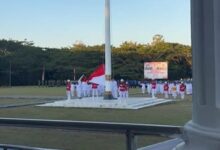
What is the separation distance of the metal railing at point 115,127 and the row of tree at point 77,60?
69248 millimetres

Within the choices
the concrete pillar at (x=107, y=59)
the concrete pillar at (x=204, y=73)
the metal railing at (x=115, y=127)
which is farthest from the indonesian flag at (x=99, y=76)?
the concrete pillar at (x=204, y=73)

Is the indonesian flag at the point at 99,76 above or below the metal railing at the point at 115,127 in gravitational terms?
above

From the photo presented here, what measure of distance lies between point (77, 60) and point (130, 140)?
82.5 m

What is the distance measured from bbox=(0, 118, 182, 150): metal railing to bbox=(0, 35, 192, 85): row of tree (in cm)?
6925

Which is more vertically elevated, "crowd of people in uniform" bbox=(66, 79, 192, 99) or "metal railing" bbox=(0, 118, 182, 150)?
"crowd of people in uniform" bbox=(66, 79, 192, 99)

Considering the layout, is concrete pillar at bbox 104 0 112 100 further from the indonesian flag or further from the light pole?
the indonesian flag

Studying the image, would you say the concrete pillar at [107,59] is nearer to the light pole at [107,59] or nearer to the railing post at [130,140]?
the light pole at [107,59]

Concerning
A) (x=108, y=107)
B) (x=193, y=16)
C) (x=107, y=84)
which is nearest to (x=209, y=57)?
(x=193, y=16)

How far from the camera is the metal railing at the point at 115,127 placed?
9.98 ft

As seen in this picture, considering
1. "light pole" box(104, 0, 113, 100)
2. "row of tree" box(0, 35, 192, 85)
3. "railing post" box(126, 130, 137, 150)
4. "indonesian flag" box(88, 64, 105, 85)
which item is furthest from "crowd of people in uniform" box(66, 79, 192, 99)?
"row of tree" box(0, 35, 192, 85)

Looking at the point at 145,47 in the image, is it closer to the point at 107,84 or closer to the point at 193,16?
the point at 107,84

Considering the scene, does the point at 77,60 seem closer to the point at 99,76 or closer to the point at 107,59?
the point at 107,59

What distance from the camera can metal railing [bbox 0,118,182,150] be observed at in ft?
9.98

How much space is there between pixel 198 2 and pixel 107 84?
27307mm
